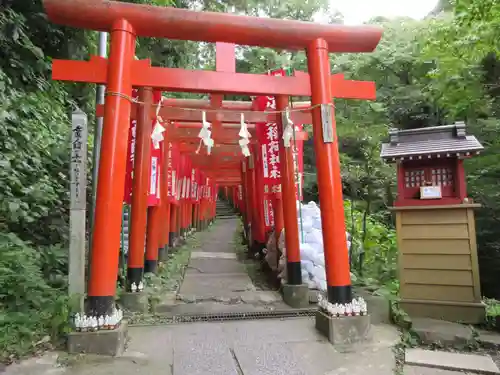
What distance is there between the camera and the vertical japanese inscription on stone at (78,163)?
198 inches

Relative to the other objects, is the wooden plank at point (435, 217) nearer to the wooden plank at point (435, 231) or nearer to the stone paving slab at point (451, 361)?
the wooden plank at point (435, 231)

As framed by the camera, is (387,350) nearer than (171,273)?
Yes

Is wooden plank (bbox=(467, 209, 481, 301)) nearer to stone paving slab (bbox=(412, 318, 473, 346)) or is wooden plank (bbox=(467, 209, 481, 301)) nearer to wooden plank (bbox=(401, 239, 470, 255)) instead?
wooden plank (bbox=(401, 239, 470, 255))

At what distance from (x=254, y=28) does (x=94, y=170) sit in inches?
138

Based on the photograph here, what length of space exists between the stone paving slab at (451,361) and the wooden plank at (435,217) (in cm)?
206

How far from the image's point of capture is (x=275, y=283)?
29.1 ft

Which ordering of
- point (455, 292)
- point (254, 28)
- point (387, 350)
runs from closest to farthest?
1. point (387, 350)
2. point (254, 28)
3. point (455, 292)

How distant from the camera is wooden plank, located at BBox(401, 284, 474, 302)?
5957 mm

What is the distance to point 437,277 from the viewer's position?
6.15 meters

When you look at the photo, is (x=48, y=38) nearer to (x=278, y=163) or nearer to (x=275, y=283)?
(x=278, y=163)

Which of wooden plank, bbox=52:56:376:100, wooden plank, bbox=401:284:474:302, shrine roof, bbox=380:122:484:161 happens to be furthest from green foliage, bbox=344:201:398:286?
wooden plank, bbox=52:56:376:100

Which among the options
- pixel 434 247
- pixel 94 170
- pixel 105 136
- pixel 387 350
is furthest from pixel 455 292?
pixel 94 170

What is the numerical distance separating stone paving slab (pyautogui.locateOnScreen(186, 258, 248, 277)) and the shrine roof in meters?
5.68

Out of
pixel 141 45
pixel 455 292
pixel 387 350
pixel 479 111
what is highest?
pixel 141 45
